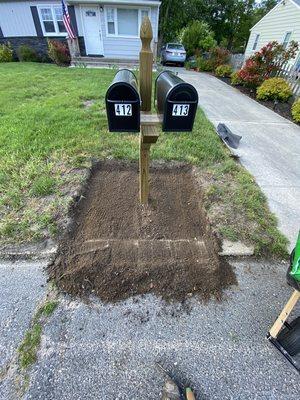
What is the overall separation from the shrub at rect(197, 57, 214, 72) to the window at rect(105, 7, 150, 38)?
3.84 metres

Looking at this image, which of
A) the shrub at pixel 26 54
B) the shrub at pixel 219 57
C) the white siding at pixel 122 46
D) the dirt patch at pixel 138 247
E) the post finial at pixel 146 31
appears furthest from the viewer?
the shrub at pixel 219 57

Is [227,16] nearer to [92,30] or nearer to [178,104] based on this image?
[92,30]

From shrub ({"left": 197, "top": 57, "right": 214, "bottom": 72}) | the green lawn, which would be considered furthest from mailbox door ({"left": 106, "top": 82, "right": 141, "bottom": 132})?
shrub ({"left": 197, "top": 57, "right": 214, "bottom": 72})

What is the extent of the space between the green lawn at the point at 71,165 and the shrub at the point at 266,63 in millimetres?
4536

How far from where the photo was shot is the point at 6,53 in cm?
1248

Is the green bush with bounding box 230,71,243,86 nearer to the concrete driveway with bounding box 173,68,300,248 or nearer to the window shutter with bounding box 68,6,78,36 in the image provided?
the concrete driveway with bounding box 173,68,300,248

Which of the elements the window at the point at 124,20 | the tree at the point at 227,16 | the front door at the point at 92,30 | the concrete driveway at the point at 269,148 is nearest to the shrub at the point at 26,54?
the front door at the point at 92,30

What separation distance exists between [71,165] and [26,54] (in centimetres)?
1289

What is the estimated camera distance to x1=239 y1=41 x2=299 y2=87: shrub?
28.0 feet

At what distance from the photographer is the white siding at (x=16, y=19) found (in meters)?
12.0

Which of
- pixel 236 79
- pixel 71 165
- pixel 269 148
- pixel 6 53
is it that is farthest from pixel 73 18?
pixel 269 148

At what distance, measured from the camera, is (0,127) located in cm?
440

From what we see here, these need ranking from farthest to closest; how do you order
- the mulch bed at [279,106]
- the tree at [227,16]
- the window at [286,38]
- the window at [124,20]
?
the tree at [227,16], the window at [286,38], the window at [124,20], the mulch bed at [279,106]

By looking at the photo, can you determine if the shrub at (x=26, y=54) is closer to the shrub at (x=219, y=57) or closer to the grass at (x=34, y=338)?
the shrub at (x=219, y=57)
